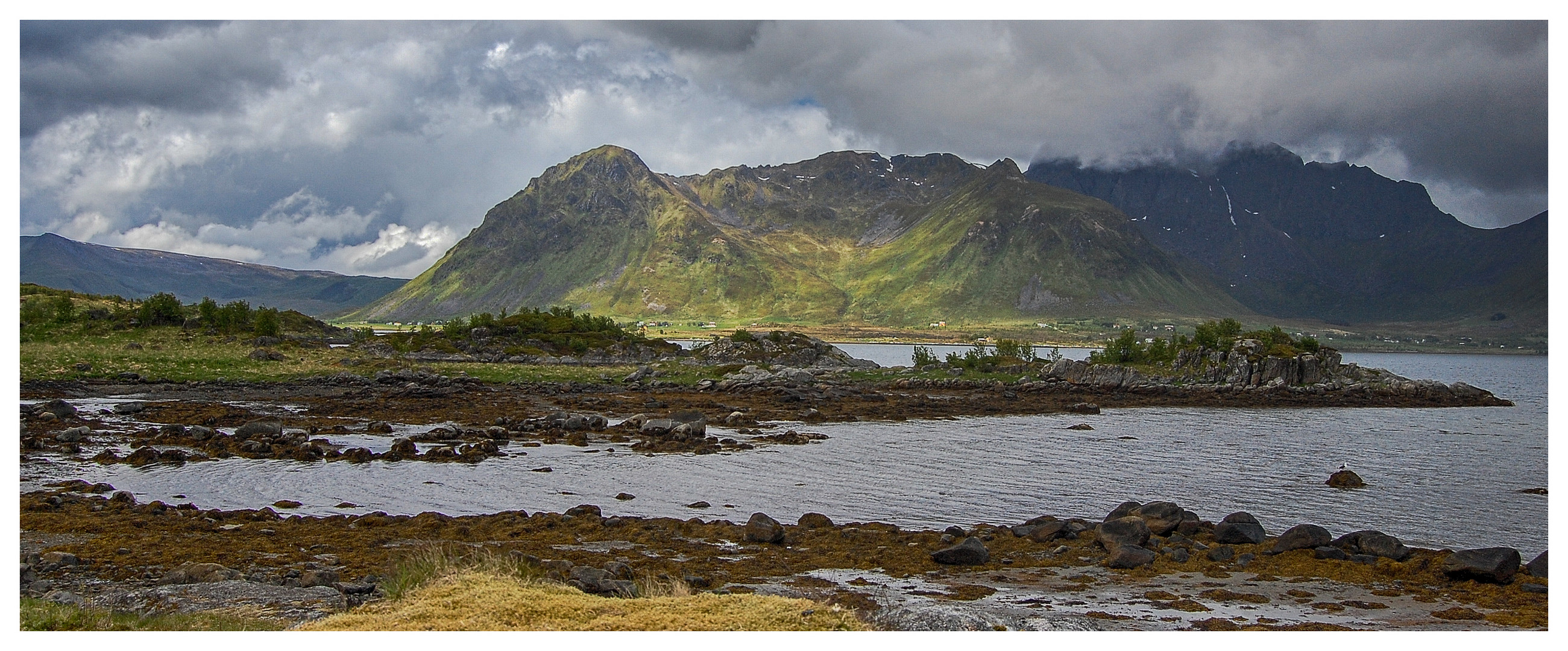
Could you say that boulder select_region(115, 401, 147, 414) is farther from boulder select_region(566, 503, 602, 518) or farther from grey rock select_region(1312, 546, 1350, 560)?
grey rock select_region(1312, 546, 1350, 560)

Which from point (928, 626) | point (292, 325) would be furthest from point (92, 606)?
point (292, 325)

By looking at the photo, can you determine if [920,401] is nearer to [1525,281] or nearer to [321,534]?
[321,534]

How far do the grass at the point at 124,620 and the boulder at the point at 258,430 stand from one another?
81.8 feet

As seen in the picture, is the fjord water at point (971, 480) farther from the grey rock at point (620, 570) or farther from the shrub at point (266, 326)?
the shrub at point (266, 326)

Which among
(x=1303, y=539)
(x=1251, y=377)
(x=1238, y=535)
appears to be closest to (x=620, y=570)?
(x=1238, y=535)

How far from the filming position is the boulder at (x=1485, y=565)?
18.8 meters

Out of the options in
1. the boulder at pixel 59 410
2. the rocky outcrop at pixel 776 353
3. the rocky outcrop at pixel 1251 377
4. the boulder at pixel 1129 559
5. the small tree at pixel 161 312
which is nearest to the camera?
the boulder at pixel 1129 559

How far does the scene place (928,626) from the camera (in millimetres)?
13633

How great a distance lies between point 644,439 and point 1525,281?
739ft

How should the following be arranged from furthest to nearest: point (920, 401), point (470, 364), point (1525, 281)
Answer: point (1525, 281), point (470, 364), point (920, 401)

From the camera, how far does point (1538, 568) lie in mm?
19094

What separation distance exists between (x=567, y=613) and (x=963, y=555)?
10.2 metres

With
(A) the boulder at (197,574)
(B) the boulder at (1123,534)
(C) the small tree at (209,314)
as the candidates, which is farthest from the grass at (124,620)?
(C) the small tree at (209,314)

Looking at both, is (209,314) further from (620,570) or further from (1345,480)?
(1345,480)
